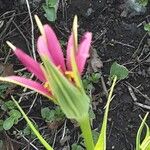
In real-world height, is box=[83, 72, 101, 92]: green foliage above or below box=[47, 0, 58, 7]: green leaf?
below

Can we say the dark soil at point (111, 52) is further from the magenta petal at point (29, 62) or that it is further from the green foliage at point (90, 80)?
the magenta petal at point (29, 62)

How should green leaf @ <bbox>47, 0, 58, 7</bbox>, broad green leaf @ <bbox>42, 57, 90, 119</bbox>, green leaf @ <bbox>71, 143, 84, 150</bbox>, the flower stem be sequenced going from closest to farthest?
broad green leaf @ <bbox>42, 57, 90, 119</bbox>, the flower stem, green leaf @ <bbox>71, 143, 84, 150</bbox>, green leaf @ <bbox>47, 0, 58, 7</bbox>

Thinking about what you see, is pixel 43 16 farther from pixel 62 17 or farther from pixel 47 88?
pixel 47 88

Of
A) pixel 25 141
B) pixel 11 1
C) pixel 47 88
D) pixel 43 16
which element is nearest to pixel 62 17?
pixel 43 16

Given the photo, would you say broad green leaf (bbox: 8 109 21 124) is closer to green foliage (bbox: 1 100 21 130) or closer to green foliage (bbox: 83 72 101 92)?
green foliage (bbox: 1 100 21 130)

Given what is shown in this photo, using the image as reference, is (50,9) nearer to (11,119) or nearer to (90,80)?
(90,80)

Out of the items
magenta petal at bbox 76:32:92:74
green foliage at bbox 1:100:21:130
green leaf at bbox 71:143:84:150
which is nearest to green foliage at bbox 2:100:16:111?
green foliage at bbox 1:100:21:130

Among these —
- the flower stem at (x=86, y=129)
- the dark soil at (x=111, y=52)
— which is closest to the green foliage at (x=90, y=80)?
the dark soil at (x=111, y=52)
